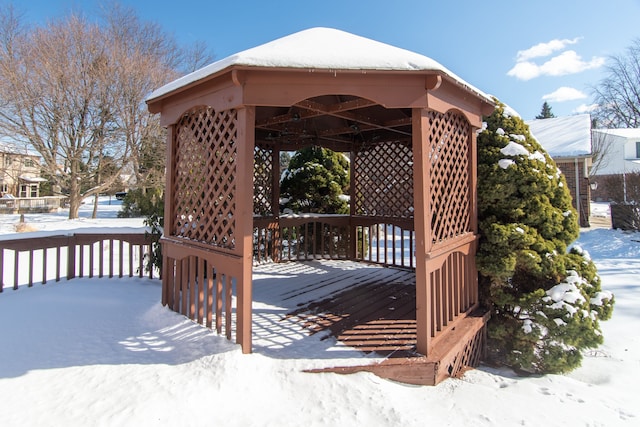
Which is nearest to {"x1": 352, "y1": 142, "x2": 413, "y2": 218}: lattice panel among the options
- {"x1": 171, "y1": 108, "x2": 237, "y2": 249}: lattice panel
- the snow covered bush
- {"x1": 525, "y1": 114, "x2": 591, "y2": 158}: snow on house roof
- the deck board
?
the deck board

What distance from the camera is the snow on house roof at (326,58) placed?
278 cm

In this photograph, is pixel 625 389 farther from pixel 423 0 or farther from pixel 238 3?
pixel 238 3

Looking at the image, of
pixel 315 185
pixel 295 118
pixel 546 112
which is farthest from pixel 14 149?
pixel 546 112

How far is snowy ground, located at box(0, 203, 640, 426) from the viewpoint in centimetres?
234

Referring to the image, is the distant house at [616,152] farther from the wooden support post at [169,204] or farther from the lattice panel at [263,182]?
the wooden support post at [169,204]

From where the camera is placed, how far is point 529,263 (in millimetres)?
3926

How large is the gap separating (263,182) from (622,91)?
26643mm

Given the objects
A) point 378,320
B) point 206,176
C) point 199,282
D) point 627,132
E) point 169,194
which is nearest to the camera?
point 206,176

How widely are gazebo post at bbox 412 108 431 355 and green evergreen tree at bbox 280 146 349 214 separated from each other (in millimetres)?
4828

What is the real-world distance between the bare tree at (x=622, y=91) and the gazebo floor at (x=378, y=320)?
25133mm

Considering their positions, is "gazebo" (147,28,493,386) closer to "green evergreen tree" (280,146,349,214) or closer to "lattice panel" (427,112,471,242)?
"lattice panel" (427,112,471,242)

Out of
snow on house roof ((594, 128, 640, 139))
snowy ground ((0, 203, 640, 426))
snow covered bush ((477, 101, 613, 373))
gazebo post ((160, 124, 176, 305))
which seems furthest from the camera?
snow on house roof ((594, 128, 640, 139))

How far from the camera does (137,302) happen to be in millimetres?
4426

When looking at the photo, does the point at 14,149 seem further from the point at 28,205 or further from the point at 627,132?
the point at 627,132
